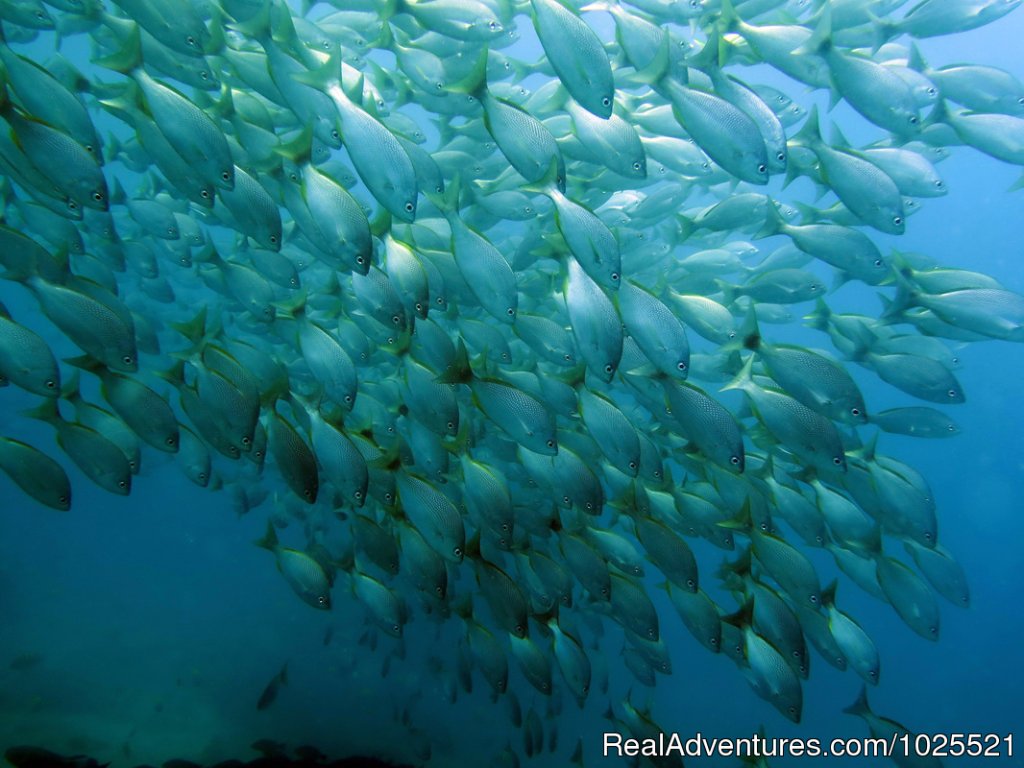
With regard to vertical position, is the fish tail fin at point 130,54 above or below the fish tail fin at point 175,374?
above

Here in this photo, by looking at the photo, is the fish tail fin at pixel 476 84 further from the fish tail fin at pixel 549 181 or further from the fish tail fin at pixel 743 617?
the fish tail fin at pixel 743 617

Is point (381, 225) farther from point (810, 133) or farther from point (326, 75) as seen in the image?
point (810, 133)

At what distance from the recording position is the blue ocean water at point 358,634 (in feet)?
31.9

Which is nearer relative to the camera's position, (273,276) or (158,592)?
(273,276)

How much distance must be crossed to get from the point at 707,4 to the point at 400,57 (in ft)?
7.12

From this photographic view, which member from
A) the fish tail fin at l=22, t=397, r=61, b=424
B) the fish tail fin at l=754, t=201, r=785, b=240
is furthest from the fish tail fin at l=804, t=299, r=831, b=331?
the fish tail fin at l=22, t=397, r=61, b=424

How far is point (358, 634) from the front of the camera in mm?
14242

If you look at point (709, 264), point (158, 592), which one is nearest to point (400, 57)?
point (709, 264)

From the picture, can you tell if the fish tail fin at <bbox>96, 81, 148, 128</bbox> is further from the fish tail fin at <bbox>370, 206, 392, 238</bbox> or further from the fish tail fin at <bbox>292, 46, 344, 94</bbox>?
the fish tail fin at <bbox>370, 206, 392, 238</bbox>

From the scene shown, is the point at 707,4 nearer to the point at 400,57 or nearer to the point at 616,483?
the point at 400,57

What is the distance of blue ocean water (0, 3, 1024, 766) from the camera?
972 centimetres

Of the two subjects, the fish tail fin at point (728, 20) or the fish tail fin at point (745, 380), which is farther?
the fish tail fin at point (728, 20)

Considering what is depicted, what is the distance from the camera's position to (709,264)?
19.0ft

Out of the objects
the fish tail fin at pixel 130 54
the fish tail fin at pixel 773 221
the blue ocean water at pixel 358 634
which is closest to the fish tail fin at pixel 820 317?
the fish tail fin at pixel 773 221
